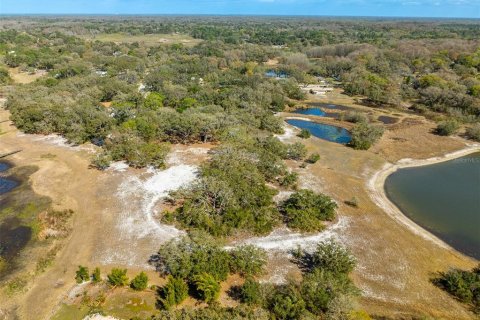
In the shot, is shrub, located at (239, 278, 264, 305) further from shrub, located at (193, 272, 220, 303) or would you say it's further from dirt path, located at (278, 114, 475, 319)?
dirt path, located at (278, 114, 475, 319)

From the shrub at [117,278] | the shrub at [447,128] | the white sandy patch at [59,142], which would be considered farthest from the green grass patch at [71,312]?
the shrub at [447,128]

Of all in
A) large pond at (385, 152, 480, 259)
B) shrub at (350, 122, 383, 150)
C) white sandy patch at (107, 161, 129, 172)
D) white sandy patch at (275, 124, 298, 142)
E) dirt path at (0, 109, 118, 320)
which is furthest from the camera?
white sandy patch at (275, 124, 298, 142)

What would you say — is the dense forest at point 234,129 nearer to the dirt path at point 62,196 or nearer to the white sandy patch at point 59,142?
the white sandy patch at point 59,142

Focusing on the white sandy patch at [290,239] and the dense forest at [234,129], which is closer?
the dense forest at [234,129]

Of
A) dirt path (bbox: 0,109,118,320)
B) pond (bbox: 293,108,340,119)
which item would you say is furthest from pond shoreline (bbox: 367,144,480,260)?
dirt path (bbox: 0,109,118,320)

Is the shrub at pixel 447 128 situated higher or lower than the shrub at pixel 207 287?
higher

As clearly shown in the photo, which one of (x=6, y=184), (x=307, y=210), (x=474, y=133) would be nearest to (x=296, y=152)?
(x=307, y=210)

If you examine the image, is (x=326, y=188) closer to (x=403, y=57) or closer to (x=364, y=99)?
(x=364, y=99)
